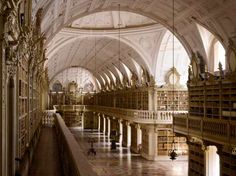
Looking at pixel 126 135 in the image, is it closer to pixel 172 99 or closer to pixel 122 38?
pixel 172 99

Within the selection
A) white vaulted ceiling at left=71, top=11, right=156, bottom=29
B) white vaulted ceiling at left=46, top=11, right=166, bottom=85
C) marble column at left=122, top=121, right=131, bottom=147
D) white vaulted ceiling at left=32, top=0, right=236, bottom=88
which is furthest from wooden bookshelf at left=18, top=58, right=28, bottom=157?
marble column at left=122, top=121, right=131, bottom=147

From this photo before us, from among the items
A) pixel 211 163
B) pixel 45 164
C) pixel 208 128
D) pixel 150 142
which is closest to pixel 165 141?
pixel 150 142

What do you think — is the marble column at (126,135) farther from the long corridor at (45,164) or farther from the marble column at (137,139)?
the long corridor at (45,164)

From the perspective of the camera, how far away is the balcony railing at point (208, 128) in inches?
461

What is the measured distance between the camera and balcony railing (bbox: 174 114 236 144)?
11.7m

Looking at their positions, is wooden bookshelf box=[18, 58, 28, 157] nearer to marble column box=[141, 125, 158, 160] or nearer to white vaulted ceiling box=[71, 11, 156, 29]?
white vaulted ceiling box=[71, 11, 156, 29]

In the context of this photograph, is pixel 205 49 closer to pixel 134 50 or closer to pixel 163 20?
pixel 163 20

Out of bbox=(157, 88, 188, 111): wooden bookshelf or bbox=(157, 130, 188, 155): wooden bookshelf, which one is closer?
bbox=(157, 88, 188, 111): wooden bookshelf

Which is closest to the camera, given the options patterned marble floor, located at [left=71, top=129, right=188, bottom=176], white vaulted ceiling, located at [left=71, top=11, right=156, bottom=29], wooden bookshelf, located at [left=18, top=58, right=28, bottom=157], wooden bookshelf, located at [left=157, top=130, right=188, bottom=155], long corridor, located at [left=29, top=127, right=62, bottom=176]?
long corridor, located at [left=29, top=127, right=62, bottom=176]

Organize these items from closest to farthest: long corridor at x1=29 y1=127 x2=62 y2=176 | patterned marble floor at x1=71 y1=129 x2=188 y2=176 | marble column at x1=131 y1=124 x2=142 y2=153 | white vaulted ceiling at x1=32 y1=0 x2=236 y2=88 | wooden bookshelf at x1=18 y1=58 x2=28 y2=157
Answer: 1. long corridor at x1=29 y1=127 x2=62 y2=176
2. wooden bookshelf at x1=18 y1=58 x2=28 y2=157
3. white vaulted ceiling at x1=32 y1=0 x2=236 y2=88
4. patterned marble floor at x1=71 y1=129 x2=188 y2=176
5. marble column at x1=131 y1=124 x2=142 y2=153

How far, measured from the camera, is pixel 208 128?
13.6 metres

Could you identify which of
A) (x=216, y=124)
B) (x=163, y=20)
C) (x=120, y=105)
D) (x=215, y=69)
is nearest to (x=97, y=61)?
(x=120, y=105)

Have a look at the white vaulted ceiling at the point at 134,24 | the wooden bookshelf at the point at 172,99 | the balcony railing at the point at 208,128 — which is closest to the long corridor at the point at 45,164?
the white vaulted ceiling at the point at 134,24

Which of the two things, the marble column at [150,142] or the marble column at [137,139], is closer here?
the marble column at [150,142]
